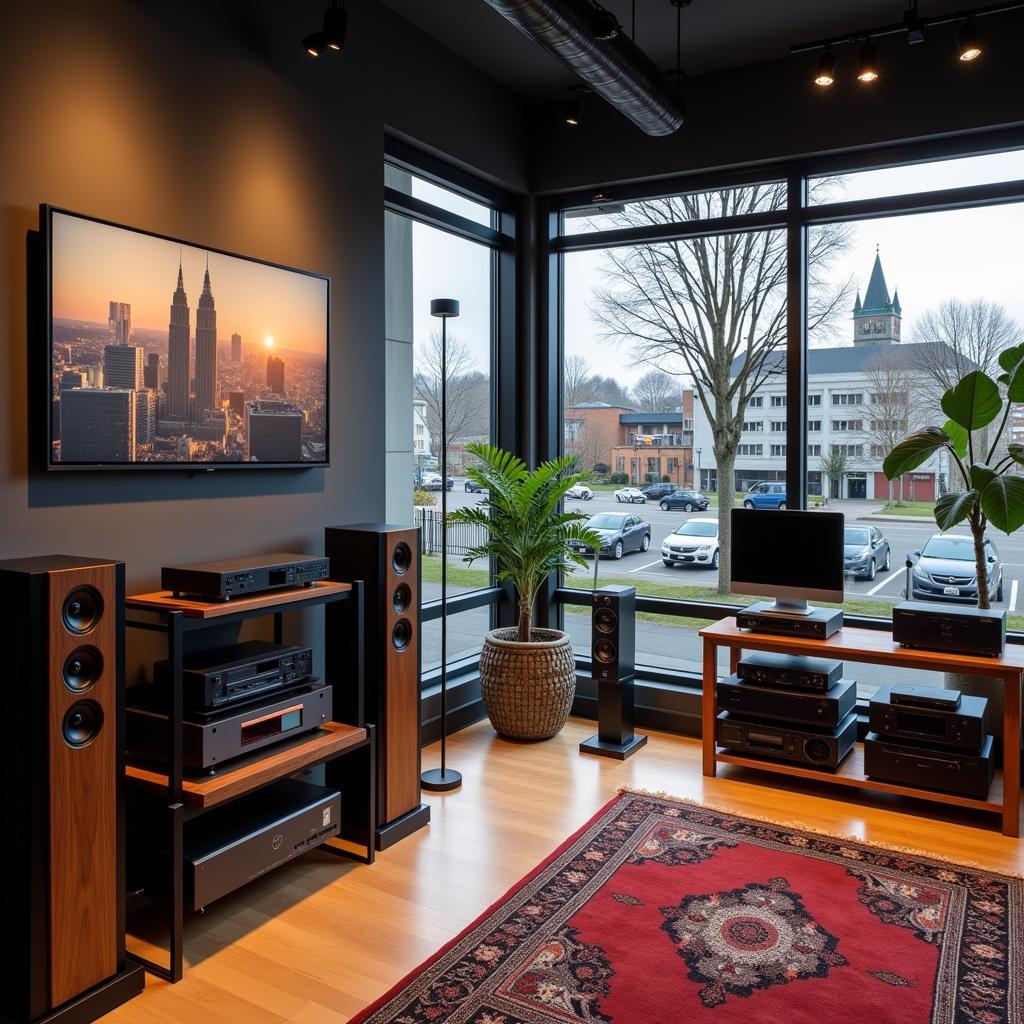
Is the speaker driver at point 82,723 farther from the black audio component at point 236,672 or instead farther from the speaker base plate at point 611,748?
the speaker base plate at point 611,748

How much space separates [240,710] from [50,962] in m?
0.76

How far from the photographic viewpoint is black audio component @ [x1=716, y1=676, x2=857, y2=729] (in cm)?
360

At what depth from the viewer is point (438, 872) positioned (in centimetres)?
288

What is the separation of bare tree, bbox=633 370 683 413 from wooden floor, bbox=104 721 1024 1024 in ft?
5.61

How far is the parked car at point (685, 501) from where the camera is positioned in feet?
14.9

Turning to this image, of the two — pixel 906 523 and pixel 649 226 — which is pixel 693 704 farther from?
pixel 649 226

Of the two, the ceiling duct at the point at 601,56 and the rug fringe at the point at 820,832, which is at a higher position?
the ceiling duct at the point at 601,56

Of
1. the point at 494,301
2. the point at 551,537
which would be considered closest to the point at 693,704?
the point at 551,537

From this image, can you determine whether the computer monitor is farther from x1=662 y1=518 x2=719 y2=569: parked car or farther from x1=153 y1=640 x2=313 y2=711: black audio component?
x1=153 y1=640 x2=313 y2=711: black audio component

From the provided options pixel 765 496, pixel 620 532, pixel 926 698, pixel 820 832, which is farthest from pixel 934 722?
pixel 620 532

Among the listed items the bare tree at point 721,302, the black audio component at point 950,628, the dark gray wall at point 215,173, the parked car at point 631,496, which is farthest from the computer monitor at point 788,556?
the dark gray wall at point 215,173

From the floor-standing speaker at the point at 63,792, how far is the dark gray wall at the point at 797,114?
135 inches

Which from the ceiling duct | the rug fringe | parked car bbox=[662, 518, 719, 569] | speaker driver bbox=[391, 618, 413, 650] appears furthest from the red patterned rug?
the ceiling duct

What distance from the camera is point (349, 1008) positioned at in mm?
2180
